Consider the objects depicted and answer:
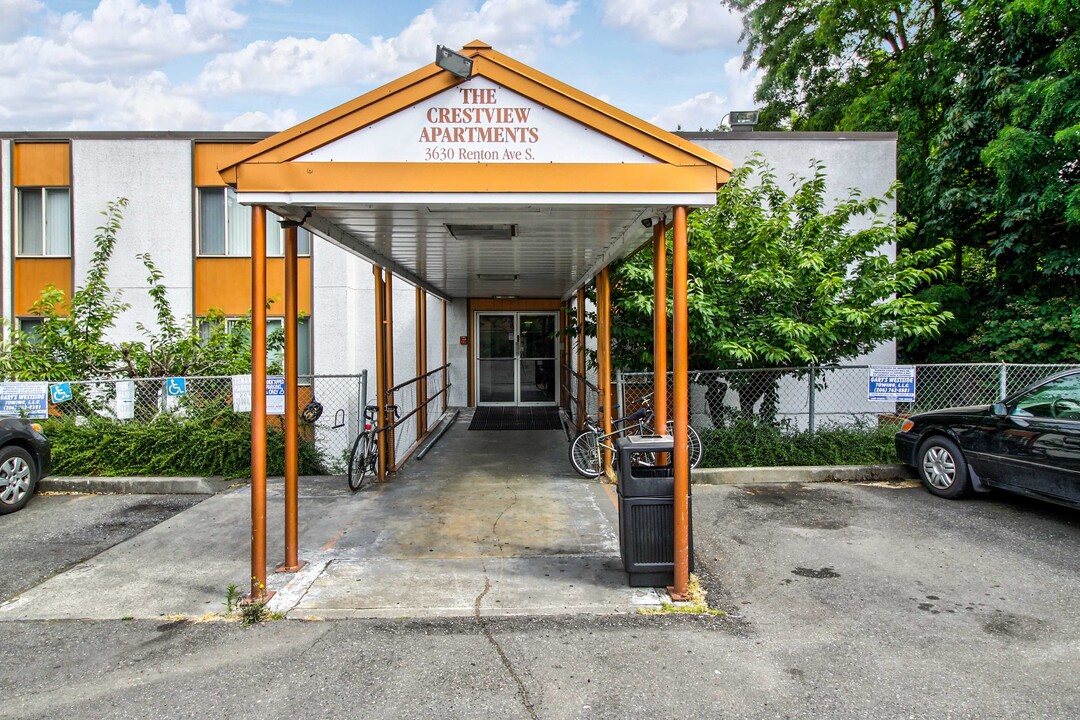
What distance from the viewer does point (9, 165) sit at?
11.9 m

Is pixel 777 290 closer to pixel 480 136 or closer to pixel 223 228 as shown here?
pixel 480 136

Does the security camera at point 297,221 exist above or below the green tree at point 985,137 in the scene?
below

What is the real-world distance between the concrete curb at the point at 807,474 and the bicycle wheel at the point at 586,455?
118 cm

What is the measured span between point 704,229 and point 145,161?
9380mm

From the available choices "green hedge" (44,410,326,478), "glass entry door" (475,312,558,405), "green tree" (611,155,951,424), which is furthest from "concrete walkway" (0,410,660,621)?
"glass entry door" (475,312,558,405)

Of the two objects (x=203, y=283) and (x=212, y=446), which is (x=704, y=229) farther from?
(x=203, y=283)

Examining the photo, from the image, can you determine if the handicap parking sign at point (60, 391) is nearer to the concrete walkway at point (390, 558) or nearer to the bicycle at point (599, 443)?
the concrete walkway at point (390, 558)

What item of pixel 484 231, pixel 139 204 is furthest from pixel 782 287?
pixel 139 204

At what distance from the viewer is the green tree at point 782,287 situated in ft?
25.9

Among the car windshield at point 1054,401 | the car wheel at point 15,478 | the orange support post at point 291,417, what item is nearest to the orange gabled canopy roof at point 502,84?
the orange support post at point 291,417

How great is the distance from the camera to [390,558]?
214 inches

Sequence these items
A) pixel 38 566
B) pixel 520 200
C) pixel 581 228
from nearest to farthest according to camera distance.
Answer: pixel 520 200 → pixel 38 566 → pixel 581 228

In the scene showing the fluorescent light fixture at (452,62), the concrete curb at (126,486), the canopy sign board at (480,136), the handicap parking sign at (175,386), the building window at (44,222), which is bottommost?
the concrete curb at (126,486)

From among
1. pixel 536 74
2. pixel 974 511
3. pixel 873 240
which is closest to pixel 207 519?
pixel 536 74
